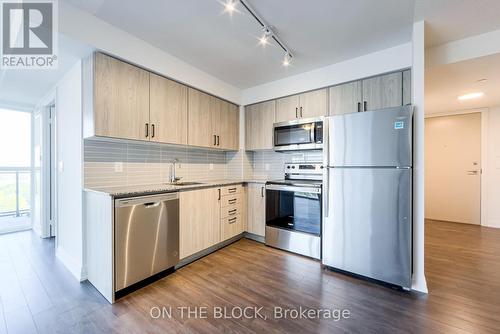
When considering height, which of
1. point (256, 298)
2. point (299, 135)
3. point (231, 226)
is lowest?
point (256, 298)

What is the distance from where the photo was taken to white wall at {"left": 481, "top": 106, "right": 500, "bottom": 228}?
4.12 metres

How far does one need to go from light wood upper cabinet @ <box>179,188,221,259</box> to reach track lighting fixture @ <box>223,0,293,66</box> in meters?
1.91

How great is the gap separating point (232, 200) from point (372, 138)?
80.5 inches

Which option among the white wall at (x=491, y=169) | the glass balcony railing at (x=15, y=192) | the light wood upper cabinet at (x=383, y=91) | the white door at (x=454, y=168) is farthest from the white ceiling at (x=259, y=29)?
the glass balcony railing at (x=15, y=192)

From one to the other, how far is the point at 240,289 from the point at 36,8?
2.97 metres

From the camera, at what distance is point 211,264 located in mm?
2656

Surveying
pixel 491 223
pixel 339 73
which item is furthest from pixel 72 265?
pixel 491 223

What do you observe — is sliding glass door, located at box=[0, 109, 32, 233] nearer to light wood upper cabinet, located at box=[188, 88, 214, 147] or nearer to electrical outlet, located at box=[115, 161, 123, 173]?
electrical outlet, located at box=[115, 161, 123, 173]

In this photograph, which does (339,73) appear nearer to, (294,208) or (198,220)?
(294,208)

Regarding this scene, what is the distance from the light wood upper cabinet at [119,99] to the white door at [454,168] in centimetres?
576

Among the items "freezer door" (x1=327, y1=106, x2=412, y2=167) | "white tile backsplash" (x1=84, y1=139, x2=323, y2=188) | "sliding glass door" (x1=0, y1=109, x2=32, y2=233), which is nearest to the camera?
"freezer door" (x1=327, y1=106, x2=412, y2=167)

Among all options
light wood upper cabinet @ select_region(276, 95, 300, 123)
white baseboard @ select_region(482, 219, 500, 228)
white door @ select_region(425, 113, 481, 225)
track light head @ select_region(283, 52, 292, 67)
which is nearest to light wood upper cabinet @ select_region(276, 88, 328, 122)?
light wood upper cabinet @ select_region(276, 95, 300, 123)

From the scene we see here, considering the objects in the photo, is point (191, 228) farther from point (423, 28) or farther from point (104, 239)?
point (423, 28)

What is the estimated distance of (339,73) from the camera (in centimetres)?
284
